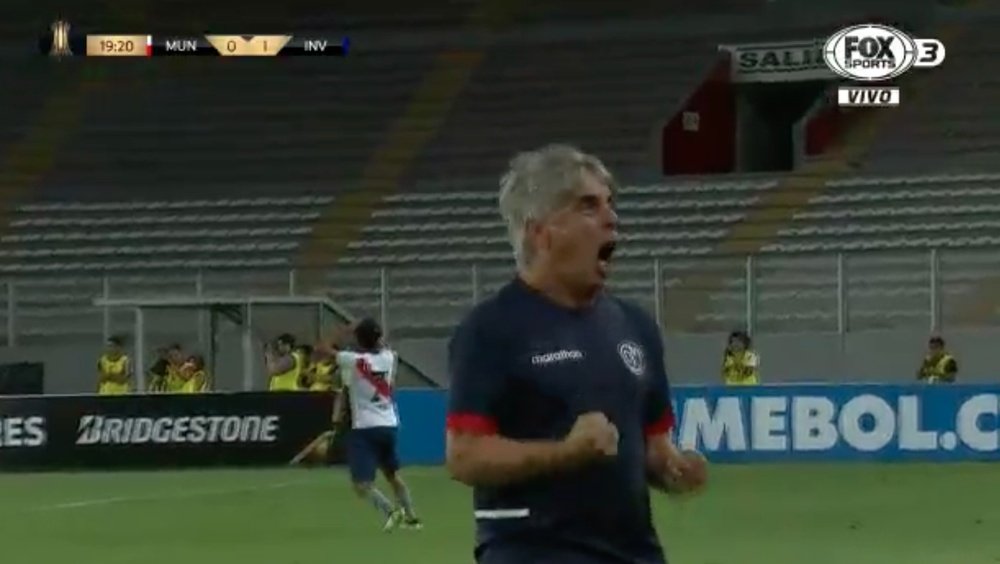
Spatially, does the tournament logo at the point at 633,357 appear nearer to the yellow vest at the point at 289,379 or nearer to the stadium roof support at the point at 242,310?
the yellow vest at the point at 289,379

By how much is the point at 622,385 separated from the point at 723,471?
21.9 meters

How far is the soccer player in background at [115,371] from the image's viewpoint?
32.8 metres

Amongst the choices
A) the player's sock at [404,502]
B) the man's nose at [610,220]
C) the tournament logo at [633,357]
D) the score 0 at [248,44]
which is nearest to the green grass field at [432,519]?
the player's sock at [404,502]

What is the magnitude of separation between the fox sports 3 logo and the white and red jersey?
705 inches

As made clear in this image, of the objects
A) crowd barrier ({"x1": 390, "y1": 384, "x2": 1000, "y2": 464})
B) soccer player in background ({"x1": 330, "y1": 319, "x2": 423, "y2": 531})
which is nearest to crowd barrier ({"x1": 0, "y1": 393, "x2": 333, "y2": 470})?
crowd barrier ({"x1": 390, "y1": 384, "x2": 1000, "y2": 464})

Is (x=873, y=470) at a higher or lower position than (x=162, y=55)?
lower

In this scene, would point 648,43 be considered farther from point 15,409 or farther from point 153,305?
point 15,409

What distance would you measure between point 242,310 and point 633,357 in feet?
93.5

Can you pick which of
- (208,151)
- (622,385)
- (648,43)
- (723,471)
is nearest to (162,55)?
(208,151)

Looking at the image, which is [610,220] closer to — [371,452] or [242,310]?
[371,452]

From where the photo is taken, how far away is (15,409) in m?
29.8

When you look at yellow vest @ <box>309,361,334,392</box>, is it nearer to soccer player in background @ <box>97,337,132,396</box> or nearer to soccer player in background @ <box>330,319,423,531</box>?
soccer player in background @ <box>97,337,132,396</box>

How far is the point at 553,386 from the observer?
509 cm

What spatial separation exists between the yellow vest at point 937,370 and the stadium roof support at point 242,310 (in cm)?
753
